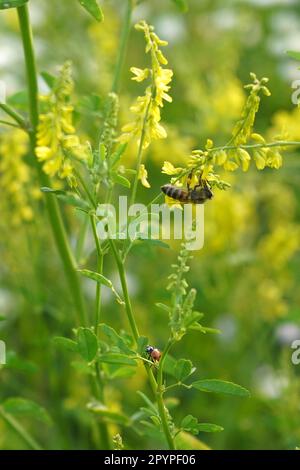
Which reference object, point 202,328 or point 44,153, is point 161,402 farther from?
point 44,153

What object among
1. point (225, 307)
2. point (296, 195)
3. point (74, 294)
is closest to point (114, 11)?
point (296, 195)

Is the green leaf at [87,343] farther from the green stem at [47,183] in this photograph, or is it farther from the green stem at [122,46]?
the green stem at [122,46]

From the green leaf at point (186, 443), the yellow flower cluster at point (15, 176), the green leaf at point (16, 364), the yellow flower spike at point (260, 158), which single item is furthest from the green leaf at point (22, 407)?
the yellow flower spike at point (260, 158)

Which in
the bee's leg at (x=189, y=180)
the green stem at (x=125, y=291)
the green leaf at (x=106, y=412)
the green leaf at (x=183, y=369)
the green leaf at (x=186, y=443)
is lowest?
Answer: the green leaf at (x=186, y=443)

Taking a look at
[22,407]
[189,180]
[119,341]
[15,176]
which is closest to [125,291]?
[119,341]

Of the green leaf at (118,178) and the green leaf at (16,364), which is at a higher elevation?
the green leaf at (118,178)

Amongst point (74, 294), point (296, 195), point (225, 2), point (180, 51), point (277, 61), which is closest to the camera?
point (74, 294)
